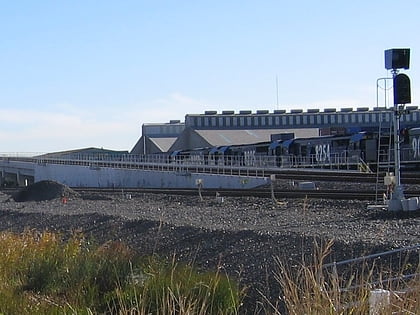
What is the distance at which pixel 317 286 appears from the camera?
19.3 ft

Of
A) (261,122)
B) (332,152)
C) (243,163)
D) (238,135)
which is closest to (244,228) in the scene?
(332,152)

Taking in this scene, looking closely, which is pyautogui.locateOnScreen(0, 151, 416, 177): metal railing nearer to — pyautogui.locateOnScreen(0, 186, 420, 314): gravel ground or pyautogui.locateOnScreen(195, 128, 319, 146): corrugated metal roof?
pyautogui.locateOnScreen(0, 186, 420, 314): gravel ground

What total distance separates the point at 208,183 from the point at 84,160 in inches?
1421

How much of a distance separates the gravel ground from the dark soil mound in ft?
30.4

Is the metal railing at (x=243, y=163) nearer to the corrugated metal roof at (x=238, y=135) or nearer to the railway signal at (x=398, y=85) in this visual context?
the railway signal at (x=398, y=85)

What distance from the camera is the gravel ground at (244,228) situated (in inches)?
516

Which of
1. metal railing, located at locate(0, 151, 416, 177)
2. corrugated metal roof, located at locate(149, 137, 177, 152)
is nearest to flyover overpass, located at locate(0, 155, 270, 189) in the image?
metal railing, located at locate(0, 151, 416, 177)

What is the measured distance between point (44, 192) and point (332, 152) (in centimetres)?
2315

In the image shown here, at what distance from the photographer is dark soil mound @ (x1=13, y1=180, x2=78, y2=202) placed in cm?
3941

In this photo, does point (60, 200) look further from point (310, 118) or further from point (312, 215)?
point (310, 118)

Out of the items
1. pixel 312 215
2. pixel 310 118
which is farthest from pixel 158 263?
pixel 310 118

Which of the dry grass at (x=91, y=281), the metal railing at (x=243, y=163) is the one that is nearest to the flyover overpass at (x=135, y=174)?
the metal railing at (x=243, y=163)

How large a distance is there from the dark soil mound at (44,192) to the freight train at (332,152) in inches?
645

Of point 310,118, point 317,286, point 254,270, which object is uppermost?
point 310,118
